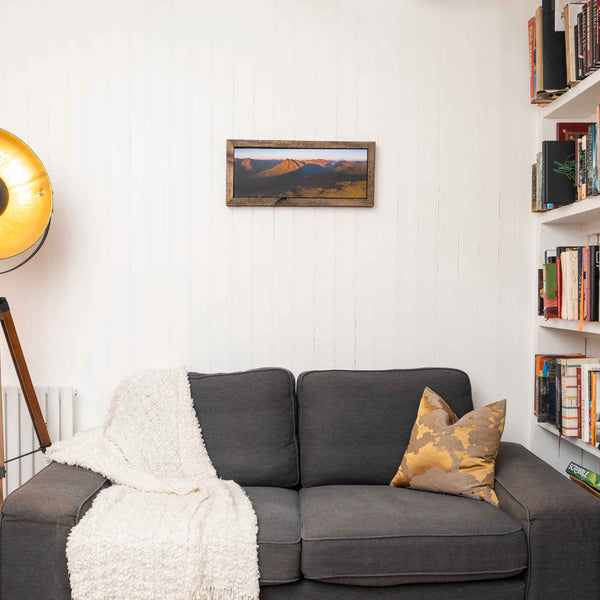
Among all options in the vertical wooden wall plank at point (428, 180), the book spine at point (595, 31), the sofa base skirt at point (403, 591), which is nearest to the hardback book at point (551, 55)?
the book spine at point (595, 31)

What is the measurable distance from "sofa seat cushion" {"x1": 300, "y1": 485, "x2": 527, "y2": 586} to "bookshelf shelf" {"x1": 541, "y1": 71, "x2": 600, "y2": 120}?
1642mm

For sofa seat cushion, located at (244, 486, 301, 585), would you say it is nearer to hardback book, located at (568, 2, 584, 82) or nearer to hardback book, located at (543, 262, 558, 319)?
hardback book, located at (543, 262, 558, 319)

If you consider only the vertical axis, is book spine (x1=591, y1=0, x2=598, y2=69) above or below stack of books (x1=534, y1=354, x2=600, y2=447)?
above

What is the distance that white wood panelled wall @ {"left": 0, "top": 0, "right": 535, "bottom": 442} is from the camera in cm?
277

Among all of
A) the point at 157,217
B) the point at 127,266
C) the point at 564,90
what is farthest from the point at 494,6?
the point at 127,266

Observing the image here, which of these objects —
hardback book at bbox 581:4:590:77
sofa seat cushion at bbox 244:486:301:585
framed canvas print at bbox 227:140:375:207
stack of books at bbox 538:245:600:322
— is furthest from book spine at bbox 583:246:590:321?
sofa seat cushion at bbox 244:486:301:585

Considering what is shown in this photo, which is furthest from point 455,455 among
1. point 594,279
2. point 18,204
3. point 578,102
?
point 18,204

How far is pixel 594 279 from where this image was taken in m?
2.31

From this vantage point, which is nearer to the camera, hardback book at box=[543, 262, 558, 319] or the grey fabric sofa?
the grey fabric sofa

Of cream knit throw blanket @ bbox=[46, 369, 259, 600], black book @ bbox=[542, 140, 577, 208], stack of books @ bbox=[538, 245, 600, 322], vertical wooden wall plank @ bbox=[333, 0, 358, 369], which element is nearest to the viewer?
cream knit throw blanket @ bbox=[46, 369, 259, 600]

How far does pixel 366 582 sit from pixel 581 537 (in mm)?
688

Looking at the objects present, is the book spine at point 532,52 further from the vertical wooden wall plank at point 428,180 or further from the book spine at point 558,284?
the book spine at point 558,284

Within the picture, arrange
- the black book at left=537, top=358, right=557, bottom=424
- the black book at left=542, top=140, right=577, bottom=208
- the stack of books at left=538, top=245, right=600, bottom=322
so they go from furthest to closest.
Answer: the black book at left=537, top=358, right=557, bottom=424
the black book at left=542, top=140, right=577, bottom=208
the stack of books at left=538, top=245, right=600, bottom=322

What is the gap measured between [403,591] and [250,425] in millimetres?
854
